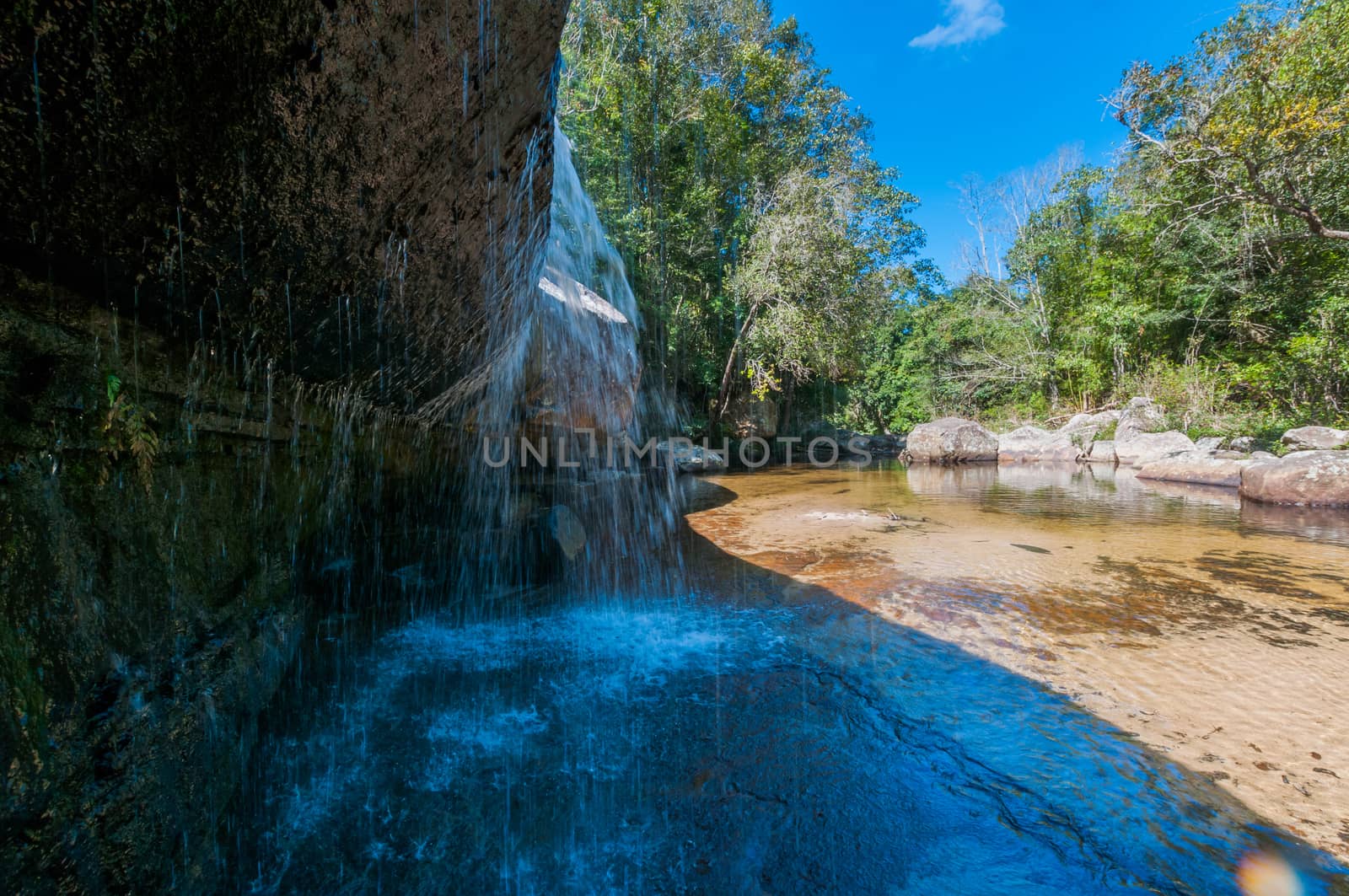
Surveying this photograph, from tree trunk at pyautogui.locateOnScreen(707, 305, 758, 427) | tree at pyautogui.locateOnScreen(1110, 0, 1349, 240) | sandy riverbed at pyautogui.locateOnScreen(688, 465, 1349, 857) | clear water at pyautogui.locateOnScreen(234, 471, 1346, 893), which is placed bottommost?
clear water at pyautogui.locateOnScreen(234, 471, 1346, 893)

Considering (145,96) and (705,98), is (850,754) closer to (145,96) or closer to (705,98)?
(145,96)

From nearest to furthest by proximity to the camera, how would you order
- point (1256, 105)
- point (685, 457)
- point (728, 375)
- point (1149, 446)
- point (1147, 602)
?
point (1147, 602)
point (1256, 105)
point (1149, 446)
point (685, 457)
point (728, 375)

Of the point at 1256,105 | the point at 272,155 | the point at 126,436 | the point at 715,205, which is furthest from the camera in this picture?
the point at 715,205

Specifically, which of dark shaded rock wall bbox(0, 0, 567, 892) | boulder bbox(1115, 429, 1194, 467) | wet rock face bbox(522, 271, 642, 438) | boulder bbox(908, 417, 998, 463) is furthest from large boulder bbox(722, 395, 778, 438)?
dark shaded rock wall bbox(0, 0, 567, 892)

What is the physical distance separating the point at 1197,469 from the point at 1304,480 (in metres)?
3.23

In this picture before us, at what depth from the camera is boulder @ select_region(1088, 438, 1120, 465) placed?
17484mm

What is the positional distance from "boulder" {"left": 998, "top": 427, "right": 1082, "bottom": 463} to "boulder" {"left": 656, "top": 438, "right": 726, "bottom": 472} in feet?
37.7

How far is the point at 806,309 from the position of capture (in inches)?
614

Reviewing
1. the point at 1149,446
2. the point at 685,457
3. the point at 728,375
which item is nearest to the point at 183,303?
the point at 685,457

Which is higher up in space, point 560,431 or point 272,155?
point 272,155

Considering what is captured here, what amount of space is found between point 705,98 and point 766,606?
16.7 metres

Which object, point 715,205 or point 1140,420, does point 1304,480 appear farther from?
point 715,205

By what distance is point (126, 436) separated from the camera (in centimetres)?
185

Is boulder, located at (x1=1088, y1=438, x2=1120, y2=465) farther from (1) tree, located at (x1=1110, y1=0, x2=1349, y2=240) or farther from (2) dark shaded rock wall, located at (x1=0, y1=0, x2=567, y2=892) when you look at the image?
(2) dark shaded rock wall, located at (x1=0, y1=0, x2=567, y2=892)
